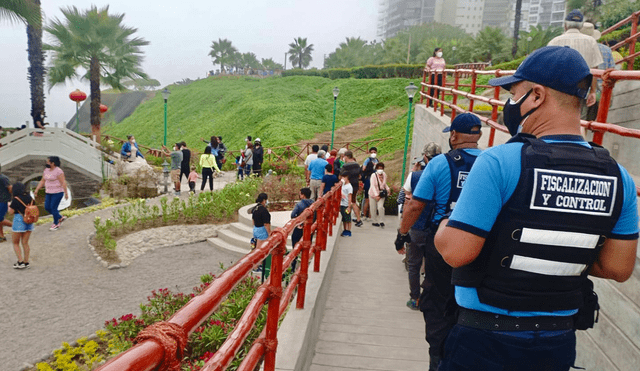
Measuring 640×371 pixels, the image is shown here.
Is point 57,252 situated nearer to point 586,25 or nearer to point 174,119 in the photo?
point 586,25

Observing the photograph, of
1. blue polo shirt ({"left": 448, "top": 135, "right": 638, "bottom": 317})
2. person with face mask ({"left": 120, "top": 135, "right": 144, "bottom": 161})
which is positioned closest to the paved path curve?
blue polo shirt ({"left": 448, "top": 135, "right": 638, "bottom": 317})

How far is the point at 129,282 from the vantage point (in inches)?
361

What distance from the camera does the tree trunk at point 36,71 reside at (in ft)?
68.9

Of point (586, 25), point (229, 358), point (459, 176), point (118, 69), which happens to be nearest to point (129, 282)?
point (459, 176)

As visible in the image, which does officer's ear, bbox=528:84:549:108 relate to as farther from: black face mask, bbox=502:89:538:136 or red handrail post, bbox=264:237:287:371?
red handrail post, bbox=264:237:287:371

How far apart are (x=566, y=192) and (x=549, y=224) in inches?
4.9

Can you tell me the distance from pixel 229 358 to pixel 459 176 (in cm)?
245

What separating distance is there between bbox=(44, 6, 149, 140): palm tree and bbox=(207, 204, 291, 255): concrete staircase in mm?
17026

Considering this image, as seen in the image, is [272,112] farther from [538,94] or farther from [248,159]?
[538,94]

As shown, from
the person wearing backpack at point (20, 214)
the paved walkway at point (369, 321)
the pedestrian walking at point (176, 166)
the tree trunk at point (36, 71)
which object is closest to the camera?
the paved walkway at point (369, 321)

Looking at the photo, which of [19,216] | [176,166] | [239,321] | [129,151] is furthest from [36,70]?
[239,321]

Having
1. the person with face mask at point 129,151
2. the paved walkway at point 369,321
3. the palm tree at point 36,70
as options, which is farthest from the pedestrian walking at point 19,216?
the palm tree at point 36,70

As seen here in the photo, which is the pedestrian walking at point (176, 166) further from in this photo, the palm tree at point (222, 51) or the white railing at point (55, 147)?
the palm tree at point (222, 51)

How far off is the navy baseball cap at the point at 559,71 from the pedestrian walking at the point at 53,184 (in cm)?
1180
